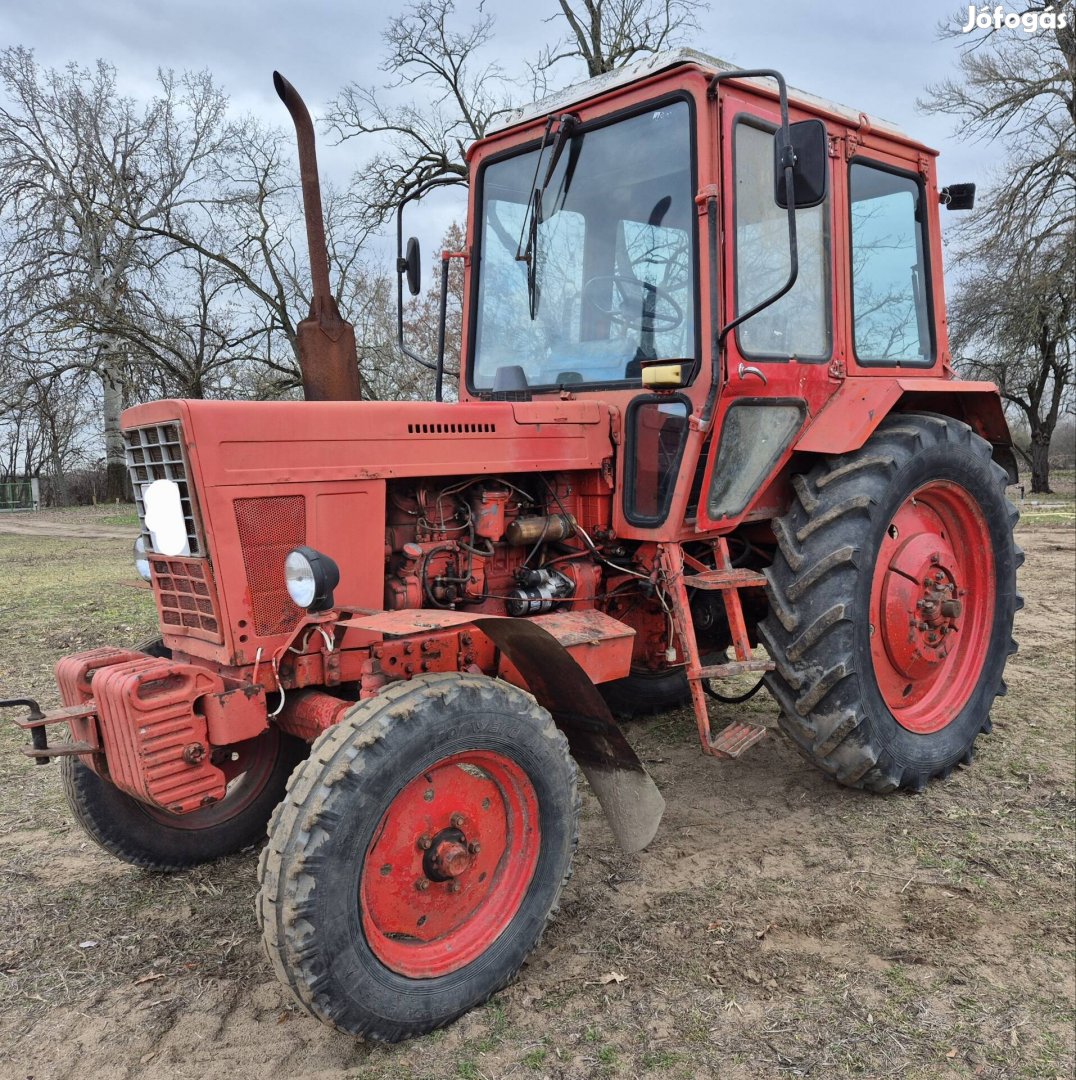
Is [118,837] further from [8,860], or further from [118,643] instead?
[118,643]

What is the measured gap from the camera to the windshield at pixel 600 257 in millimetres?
3367

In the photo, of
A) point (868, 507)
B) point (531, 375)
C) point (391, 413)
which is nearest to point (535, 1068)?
point (391, 413)

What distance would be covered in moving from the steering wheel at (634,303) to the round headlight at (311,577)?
5.27 ft

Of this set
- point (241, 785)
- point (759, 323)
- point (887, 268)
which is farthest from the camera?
point (887, 268)

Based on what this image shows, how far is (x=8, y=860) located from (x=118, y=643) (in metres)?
3.35

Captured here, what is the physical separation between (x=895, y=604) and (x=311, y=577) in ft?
8.12

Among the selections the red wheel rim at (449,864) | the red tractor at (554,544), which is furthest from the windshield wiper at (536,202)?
the red wheel rim at (449,864)

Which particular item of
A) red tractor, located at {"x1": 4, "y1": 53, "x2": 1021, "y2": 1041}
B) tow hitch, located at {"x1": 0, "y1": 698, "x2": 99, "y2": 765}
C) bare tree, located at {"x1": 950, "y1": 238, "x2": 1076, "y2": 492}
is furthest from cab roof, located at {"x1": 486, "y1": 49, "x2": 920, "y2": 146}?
bare tree, located at {"x1": 950, "y1": 238, "x2": 1076, "y2": 492}

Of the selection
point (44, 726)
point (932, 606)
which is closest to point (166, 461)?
point (44, 726)

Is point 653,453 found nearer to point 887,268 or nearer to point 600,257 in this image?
point 600,257

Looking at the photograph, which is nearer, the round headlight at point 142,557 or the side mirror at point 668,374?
the round headlight at point 142,557

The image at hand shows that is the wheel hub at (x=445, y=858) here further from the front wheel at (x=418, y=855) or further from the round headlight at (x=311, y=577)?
the round headlight at (x=311, y=577)

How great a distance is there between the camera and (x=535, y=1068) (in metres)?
2.29

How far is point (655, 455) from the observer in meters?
3.45
